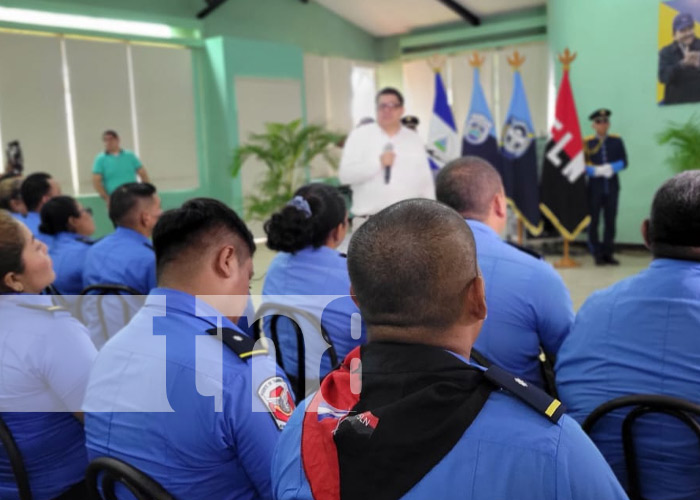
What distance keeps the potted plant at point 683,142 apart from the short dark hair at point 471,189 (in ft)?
16.7

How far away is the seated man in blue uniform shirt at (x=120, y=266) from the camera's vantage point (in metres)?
2.71

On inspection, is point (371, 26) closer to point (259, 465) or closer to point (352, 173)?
point (352, 173)

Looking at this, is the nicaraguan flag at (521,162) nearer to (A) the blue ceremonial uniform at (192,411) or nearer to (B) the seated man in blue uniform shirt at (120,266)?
(B) the seated man in blue uniform shirt at (120,266)

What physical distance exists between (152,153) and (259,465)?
8528 millimetres

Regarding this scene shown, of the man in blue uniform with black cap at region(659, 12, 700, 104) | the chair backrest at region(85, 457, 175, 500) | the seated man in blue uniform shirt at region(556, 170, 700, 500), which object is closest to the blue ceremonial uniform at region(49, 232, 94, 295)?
the chair backrest at region(85, 457, 175, 500)

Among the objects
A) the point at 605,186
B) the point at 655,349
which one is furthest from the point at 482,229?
the point at 605,186

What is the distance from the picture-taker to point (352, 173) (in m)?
4.14

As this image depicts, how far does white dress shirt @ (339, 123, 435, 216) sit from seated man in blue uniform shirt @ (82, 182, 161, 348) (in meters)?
1.60

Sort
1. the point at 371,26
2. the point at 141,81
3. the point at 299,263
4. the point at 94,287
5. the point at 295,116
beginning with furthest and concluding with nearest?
1. the point at 371,26
2. the point at 295,116
3. the point at 141,81
4. the point at 94,287
5. the point at 299,263

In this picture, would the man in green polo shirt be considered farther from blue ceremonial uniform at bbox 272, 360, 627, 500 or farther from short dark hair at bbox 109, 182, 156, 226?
blue ceremonial uniform at bbox 272, 360, 627, 500

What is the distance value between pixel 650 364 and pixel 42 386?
1.46 meters

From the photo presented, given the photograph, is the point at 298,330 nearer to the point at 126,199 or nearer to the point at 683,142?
the point at 126,199

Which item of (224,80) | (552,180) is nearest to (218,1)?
(224,80)

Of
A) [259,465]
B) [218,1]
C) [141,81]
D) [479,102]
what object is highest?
[218,1]
